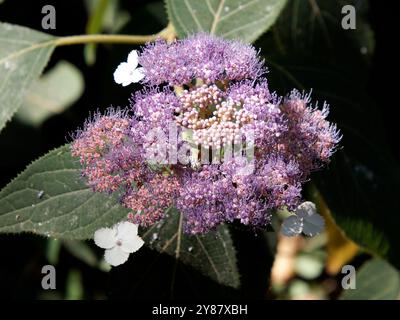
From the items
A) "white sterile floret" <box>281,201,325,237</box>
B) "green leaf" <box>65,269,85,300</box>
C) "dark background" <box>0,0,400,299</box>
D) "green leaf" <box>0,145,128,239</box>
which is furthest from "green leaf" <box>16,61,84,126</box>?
"white sterile floret" <box>281,201,325,237</box>

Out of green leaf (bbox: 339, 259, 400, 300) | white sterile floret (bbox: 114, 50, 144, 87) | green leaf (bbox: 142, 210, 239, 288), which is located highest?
white sterile floret (bbox: 114, 50, 144, 87)

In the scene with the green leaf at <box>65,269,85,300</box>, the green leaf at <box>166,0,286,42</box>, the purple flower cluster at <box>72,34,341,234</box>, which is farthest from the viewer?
the green leaf at <box>65,269,85,300</box>

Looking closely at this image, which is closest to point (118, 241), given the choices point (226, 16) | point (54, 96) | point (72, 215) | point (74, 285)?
point (72, 215)

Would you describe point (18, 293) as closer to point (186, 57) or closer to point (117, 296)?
point (117, 296)

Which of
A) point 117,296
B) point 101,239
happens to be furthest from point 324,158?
point 117,296

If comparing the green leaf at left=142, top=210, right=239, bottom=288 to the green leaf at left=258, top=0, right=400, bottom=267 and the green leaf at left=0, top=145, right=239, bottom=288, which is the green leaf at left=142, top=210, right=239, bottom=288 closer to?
the green leaf at left=0, top=145, right=239, bottom=288

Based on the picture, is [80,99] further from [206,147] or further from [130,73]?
[206,147]
